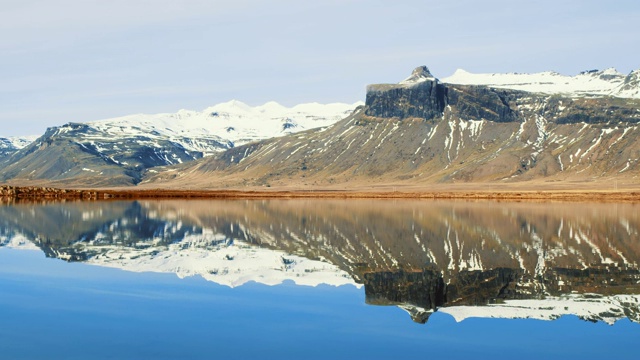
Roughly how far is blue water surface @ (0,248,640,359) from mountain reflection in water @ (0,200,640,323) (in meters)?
1.99

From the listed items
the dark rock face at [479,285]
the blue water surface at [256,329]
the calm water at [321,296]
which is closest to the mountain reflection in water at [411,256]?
the dark rock face at [479,285]

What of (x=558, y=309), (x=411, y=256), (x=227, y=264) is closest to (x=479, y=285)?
(x=558, y=309)

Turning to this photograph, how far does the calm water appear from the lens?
2666 cm

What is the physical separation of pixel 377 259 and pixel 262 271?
850 cm

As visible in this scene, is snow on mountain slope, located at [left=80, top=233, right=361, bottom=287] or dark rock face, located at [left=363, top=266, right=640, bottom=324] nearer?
dark rock face, located at [left=363, top=266, right=640, bottom=324]

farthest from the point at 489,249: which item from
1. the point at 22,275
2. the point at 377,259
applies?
the point at 22,275

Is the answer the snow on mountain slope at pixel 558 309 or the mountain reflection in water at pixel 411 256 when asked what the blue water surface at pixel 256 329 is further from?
the mountain reflection in water at pixel 411 256

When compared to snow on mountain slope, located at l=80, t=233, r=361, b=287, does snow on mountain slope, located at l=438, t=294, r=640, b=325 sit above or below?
above

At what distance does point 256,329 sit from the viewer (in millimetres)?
29188

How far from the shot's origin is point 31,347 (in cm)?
2578

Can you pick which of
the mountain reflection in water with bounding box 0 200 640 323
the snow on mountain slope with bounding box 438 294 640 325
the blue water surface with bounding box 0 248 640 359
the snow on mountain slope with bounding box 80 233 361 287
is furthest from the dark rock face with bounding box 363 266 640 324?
the snow on mountain slope with bounding box 80 233 361 287

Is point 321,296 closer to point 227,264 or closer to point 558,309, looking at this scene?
point 558,309

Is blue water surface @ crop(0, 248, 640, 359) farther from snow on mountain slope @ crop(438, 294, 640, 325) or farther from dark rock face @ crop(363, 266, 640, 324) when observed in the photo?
dark rock face @ crop(363, 266, 640, 324)

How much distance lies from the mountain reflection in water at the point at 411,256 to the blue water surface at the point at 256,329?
199cm
